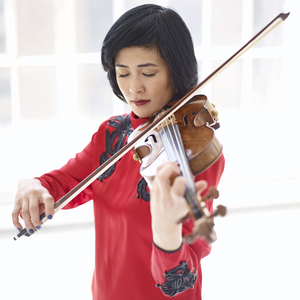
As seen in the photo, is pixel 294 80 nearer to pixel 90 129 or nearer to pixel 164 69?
pixel 90 129

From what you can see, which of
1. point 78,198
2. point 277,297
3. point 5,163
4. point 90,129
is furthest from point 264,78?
point 78,198

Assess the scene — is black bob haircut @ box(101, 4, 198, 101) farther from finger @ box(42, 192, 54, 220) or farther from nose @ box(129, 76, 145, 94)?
finger @ box(42, 192, 54, 220)

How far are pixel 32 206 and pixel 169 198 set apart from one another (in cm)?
36

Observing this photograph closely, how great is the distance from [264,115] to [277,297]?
1212 millimetres

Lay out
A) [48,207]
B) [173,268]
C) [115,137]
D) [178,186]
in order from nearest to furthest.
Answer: [178,186]
[173,268]
[48,207]
[115,137]

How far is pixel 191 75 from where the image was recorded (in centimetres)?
86

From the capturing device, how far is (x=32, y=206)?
0.77 meters

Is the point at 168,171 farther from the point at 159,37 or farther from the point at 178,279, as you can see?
the point at 159,37

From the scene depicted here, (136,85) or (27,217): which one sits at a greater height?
(136,85)

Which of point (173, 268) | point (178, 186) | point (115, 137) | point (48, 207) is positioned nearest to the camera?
point (178, 186)

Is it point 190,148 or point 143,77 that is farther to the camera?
point 143,77

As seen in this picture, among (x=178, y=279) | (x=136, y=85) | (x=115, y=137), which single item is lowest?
(x=178, y=279)

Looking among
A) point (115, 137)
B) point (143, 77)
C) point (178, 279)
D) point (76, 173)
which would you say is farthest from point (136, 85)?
point (178, 279)

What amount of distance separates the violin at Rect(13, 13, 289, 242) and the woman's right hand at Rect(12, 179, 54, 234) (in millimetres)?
15
